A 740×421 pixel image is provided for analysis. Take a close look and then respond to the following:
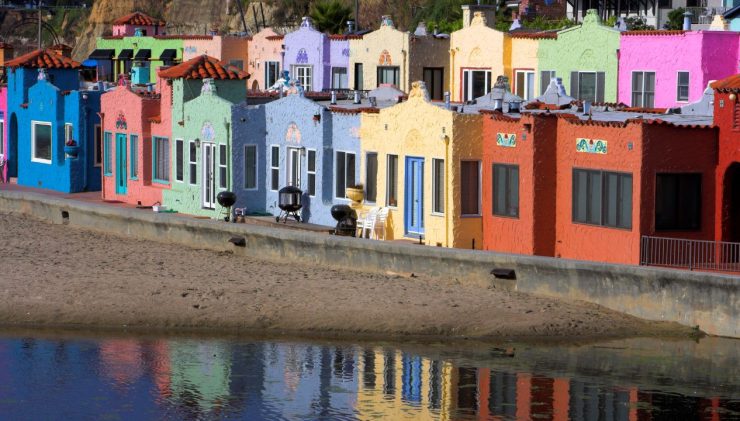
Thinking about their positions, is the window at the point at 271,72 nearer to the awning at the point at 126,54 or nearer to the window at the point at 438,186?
the awning at the point at 126,54

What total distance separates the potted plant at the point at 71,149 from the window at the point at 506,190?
21.3m

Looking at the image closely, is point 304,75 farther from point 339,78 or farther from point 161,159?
point 161,159

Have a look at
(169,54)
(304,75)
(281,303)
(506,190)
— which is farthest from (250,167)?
(169,54)

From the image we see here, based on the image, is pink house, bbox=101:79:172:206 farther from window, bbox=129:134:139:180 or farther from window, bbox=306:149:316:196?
window, bbox=306:149:316:196

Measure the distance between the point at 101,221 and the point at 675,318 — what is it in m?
20.5

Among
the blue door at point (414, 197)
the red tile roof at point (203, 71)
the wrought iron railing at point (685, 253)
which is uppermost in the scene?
the red tile roof at point (203, 71)

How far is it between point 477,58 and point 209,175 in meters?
14.1

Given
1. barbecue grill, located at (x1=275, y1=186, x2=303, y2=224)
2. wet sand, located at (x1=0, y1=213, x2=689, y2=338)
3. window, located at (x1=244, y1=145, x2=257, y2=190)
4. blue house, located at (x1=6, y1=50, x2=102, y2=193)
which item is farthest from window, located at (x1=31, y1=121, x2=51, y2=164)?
wet sand, located at (x1=0, y1=213, x2=689, y2=338)

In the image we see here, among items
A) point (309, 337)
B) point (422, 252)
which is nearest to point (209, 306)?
point (309, 337)

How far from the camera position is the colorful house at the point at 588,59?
5403 centimetres

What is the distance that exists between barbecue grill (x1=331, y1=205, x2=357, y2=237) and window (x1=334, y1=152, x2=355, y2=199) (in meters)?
1.93

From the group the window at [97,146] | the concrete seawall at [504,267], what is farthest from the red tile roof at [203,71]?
the window at [97,146]

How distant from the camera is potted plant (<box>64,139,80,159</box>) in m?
57.2

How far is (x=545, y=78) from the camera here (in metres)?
56.9
